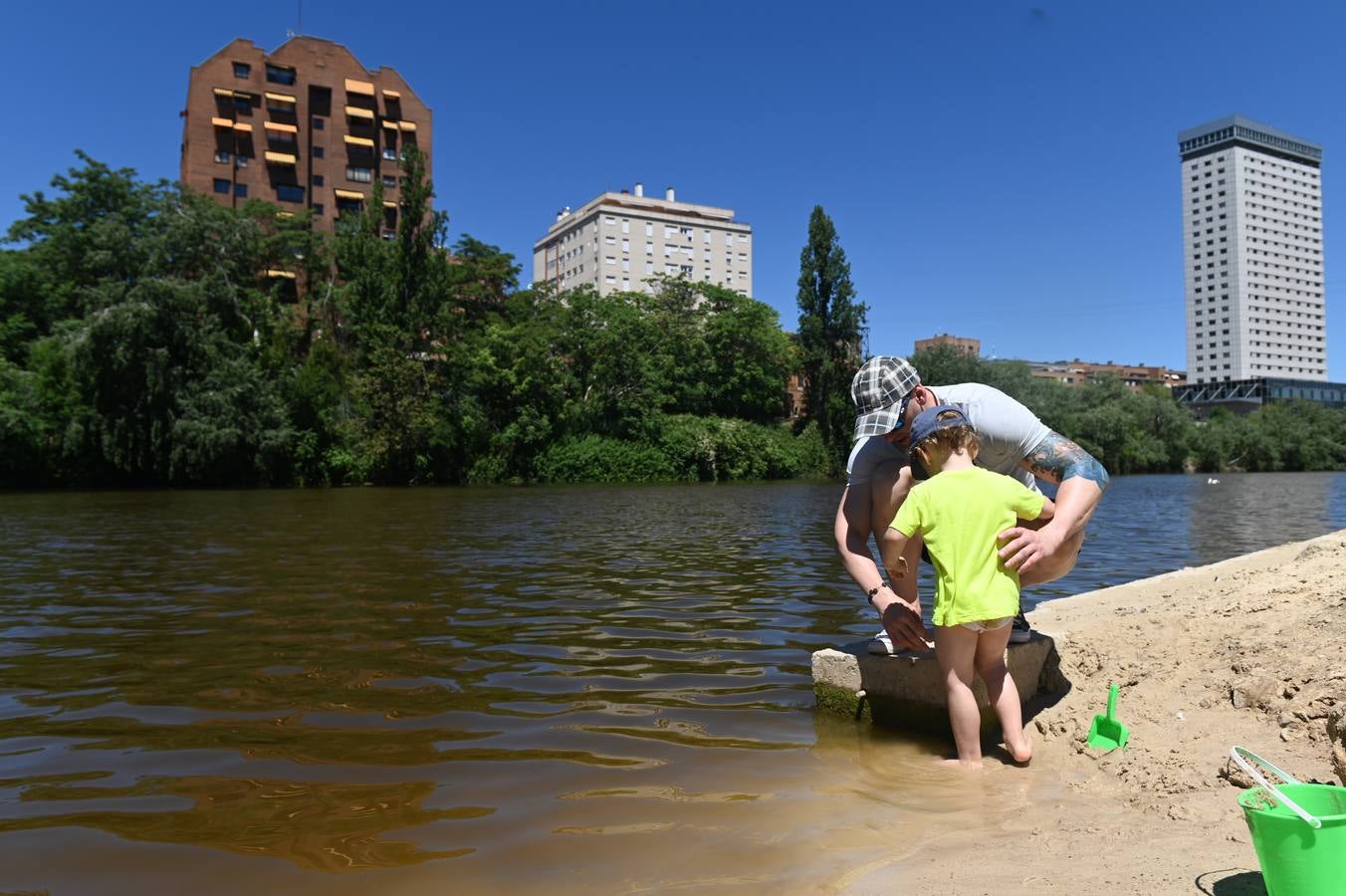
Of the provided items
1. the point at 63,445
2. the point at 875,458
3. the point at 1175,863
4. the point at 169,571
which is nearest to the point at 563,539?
the point at 169,571

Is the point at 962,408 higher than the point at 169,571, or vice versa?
the point at 962,408

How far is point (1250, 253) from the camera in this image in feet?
518

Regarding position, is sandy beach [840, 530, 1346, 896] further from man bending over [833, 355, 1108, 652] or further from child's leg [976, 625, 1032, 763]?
man bending over [833, 355, 1108, 652]

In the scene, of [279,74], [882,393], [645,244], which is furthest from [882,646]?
[645,244]

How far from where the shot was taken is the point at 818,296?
58594mm

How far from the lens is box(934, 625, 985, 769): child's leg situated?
3.70m

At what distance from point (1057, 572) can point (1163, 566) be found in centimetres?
885

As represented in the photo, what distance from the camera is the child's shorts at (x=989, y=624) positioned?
3596 millimetres

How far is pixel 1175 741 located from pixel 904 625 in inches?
46.7

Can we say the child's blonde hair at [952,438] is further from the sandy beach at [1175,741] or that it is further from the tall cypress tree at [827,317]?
the tall cypress tree at [827,317]

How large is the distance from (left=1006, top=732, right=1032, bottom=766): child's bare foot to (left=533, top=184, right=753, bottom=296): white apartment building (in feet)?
333

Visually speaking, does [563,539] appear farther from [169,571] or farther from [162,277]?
[162,277]

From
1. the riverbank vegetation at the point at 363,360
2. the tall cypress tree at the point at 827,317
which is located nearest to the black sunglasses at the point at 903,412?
the riverbank vegetation at the point at 363,360

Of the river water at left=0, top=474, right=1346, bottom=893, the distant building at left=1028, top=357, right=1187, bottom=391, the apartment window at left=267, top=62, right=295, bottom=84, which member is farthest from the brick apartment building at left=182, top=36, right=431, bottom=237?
the distant building at left=1028, top=357, right=1187, bottom=391
